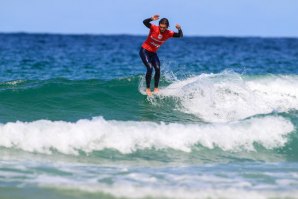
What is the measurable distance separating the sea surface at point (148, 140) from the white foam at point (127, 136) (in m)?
0.02

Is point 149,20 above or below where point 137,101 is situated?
above

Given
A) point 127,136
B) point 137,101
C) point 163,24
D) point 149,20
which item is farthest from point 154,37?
point 127,136

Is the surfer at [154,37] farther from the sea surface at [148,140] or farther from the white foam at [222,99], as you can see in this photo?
the sea surface at [148,140]

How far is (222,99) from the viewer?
12.7m

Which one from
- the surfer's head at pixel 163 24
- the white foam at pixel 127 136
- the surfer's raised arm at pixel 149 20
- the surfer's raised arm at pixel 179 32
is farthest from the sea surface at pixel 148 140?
the surfer's raised arm at pixel 149 20

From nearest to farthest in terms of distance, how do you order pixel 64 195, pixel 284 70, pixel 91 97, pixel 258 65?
1. pixel 64 195
2. pixel 91 97
3. pixel 284 70
4. pixel 258 65

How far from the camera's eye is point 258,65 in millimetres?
27406

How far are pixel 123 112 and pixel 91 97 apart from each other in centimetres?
131

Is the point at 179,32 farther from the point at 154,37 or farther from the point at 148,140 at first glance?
the point at 148,140

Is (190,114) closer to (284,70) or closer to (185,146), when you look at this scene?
(185,146)

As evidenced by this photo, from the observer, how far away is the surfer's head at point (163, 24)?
11.9m

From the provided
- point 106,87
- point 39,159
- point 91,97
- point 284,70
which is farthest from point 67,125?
point 284,70

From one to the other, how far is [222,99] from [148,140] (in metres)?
3.66

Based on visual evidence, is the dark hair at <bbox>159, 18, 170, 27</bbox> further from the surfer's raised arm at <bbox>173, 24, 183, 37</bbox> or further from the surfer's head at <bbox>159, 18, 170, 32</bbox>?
the surfer's raised arm at <bbox>173, 24, 183, 37</bbox>
